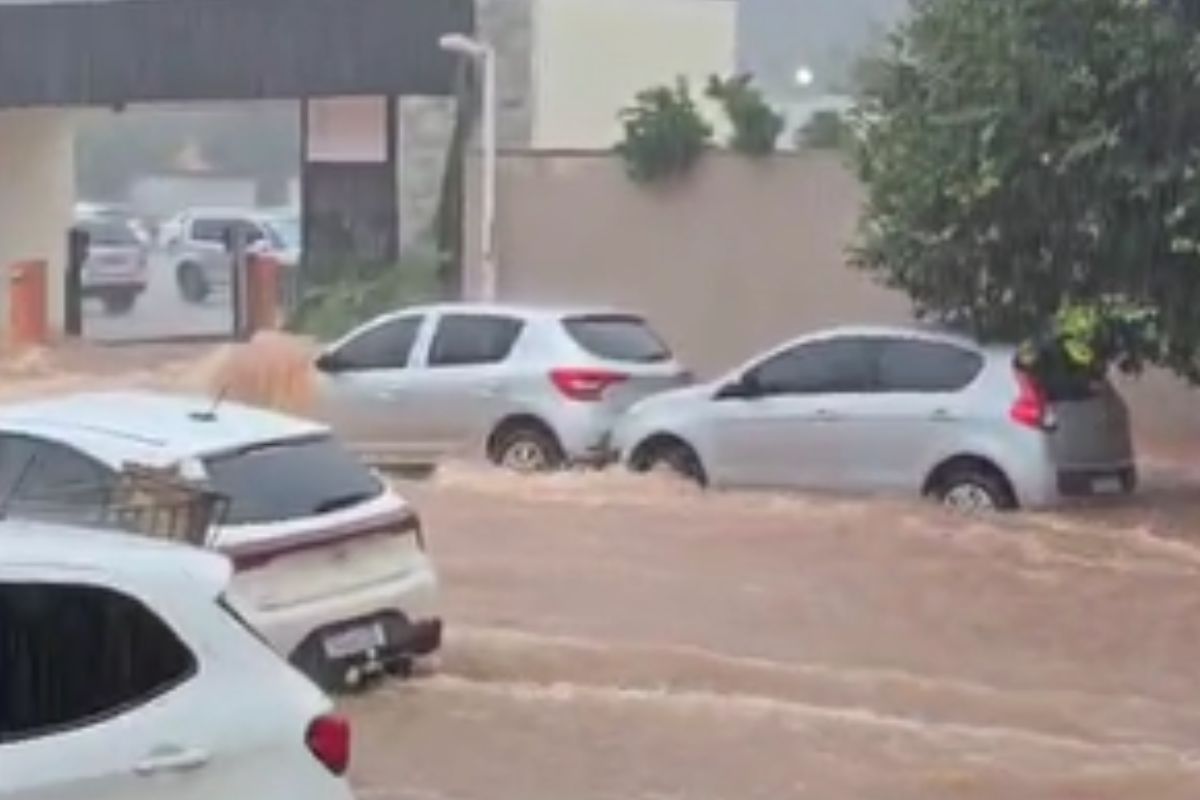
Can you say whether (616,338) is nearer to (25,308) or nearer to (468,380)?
(468,380)

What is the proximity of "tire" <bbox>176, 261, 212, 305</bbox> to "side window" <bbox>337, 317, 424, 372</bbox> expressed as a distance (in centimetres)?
2790

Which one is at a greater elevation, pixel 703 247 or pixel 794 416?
pixel 703 247

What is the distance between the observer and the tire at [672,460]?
23578 mm

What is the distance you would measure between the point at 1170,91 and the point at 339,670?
33.8 feet

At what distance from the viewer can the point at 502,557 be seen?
20.8 m

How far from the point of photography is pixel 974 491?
22.1 metres

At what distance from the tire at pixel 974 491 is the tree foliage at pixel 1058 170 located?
1.40m

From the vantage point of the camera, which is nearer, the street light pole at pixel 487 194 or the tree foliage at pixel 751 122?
the tree foliage at pixel 751 122

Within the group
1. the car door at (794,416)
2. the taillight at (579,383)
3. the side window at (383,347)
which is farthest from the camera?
the side window at (383,347)

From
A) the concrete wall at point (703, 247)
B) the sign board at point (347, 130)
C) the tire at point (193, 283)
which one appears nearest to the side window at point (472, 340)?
the concrete wall at point (703, 247)

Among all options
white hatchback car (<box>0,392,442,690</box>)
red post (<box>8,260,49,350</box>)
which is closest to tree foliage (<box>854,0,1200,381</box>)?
white hatchback car (<box>0,392,442,690</box>)

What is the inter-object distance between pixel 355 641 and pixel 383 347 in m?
11.8

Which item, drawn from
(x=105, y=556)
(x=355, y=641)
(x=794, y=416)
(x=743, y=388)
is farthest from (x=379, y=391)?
(x=105, y=556)

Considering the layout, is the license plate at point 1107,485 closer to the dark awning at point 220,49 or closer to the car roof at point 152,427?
the car roof at point 152,427
